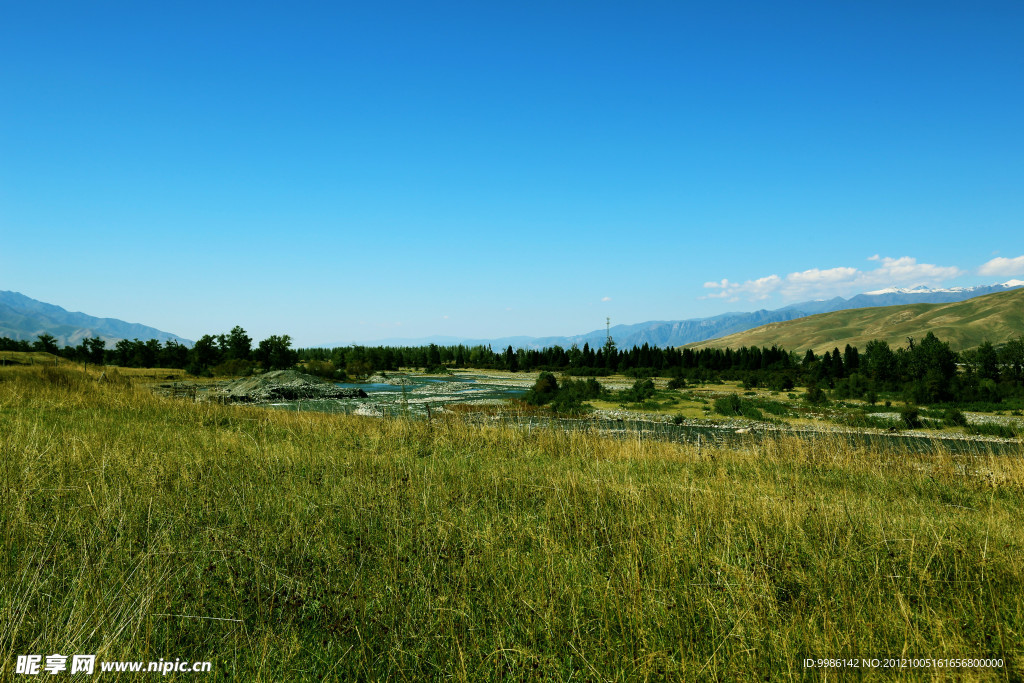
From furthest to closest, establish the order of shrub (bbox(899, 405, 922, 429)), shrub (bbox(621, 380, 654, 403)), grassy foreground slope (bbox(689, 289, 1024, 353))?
grassy foreground slope (bbox(689, 289, 1024, 353)) < shrub (bbox(621, 380, 654, 403)) < shrub (bbox(899, 405, 922, 429))

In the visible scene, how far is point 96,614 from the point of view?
2.71 meters

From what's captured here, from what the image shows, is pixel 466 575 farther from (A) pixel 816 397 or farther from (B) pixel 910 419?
(A) pixel 816 397

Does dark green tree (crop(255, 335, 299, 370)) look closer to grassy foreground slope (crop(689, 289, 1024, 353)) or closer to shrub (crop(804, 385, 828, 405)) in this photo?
shrub (crop(804, 385, 828, 405))

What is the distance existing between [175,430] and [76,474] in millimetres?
3527

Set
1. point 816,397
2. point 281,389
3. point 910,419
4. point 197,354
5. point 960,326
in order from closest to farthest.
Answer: point 910,419
point 281,389
point 816,397
point 197,354
point 960,326

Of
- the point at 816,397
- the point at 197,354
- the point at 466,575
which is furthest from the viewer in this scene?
the point at 197,354

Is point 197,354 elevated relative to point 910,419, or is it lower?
elevated

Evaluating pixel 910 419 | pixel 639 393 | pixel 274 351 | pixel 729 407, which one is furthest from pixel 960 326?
pixel 274 351

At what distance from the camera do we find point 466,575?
131 inches

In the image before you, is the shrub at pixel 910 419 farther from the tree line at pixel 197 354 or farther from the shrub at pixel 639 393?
the tree line at pixel 197 354

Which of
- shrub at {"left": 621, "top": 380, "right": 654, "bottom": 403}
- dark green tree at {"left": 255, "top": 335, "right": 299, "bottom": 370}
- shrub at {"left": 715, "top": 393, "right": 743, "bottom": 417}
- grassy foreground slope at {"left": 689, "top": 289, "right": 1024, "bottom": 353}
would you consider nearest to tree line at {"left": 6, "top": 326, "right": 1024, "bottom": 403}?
dark green tree at {"left": 255, "top": 335, "right": 299, "bottom": 370}

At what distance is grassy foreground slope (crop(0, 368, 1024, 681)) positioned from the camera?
2.63 metres

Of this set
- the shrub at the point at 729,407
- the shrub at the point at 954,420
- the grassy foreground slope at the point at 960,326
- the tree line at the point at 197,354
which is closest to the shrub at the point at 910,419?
the shrub at the point at 954,420

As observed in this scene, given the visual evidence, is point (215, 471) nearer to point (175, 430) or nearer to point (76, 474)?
point (76, 474)
